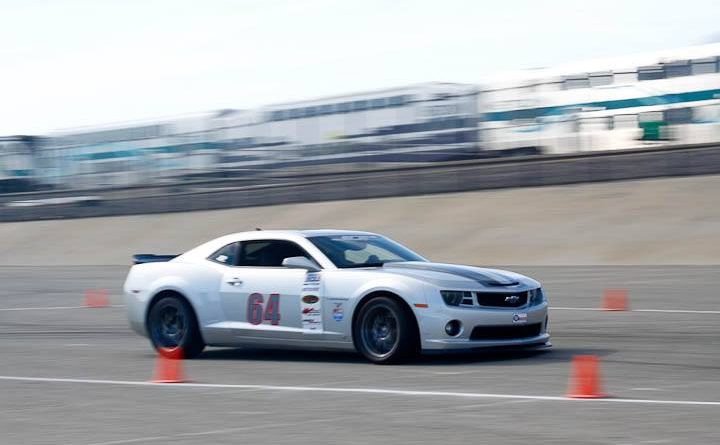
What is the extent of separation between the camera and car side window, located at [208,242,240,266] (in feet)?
41.5

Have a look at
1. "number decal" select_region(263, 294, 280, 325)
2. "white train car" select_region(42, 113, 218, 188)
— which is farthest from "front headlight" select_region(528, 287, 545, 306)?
"white train car" select_region(42, 113, 218, 188)

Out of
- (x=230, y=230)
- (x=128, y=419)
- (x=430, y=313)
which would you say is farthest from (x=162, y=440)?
(x=230, y=230)

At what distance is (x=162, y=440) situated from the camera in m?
7.86

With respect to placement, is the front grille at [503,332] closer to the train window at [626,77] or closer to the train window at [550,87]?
the train window at [550,87]

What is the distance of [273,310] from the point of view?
12.0 m

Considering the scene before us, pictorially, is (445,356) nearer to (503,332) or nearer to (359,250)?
(503,332)

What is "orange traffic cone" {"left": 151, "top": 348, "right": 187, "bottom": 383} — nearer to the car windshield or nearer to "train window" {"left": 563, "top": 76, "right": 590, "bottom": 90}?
the car windshield

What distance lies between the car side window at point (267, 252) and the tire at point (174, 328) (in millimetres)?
823

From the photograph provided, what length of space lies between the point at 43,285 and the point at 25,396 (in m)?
18.8

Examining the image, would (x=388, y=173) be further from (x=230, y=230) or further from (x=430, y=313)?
(x=430, y=313)

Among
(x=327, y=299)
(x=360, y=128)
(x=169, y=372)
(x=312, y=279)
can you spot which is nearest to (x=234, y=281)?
(x=312, y=279)

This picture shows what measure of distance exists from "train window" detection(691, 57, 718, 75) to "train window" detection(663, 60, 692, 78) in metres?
0.18

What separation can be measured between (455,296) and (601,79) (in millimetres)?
29844

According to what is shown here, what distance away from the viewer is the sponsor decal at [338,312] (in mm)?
11453
